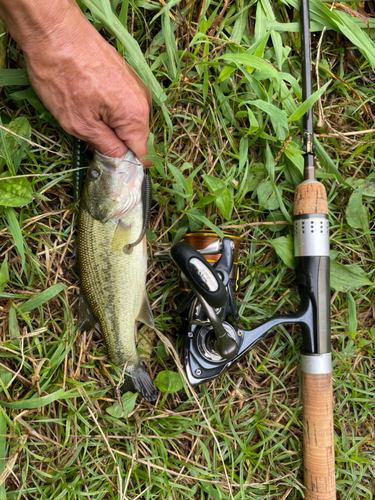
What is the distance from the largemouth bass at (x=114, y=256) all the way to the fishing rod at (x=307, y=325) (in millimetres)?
249

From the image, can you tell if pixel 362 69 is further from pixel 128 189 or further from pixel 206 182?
pixel 128 189

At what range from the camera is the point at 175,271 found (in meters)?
2.21

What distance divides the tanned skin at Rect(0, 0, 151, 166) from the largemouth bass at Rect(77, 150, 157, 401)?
0.45 feet

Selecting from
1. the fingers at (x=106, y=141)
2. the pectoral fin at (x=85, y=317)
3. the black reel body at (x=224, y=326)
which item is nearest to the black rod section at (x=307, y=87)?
the black reel body at (x=224, y=326)

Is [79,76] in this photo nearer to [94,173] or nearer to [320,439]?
[94,173]

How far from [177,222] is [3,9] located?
1.34 metres

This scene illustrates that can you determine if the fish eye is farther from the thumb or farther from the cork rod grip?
the cork rod grip

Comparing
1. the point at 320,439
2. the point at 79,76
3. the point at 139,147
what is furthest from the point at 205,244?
the point at 320,439

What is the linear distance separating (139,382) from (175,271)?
0.69m

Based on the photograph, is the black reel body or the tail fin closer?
the black reel body

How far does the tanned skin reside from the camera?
65.7 inches

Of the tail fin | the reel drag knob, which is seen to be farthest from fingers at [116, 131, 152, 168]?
the tail fin

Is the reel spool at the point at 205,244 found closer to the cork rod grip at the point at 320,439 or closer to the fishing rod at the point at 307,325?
the fishing rod at the point at 307,325

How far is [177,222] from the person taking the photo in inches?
86.6
